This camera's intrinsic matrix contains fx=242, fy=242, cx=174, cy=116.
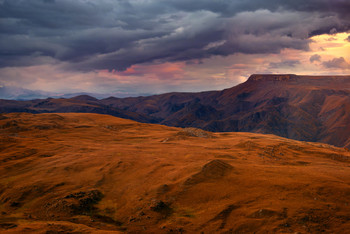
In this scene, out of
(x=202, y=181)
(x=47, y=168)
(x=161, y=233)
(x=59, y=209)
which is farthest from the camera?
(x=47, y=168)

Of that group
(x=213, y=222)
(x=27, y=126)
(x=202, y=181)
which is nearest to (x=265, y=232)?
(x=213, y=222)

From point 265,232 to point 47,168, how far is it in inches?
1146

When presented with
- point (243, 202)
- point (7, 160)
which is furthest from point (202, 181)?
point (7, 160)

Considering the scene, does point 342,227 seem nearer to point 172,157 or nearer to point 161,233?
point 161,233

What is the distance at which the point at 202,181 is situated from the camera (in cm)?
2562

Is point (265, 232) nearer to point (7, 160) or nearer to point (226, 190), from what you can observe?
point (226, 190)

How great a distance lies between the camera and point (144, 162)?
115 feet

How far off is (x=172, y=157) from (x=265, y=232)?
2233 cm

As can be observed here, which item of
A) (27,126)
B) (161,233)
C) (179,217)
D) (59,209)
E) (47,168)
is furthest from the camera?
(27,126)

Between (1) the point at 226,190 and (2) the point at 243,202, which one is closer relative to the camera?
(2) the point at 243,202

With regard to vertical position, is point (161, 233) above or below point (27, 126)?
below

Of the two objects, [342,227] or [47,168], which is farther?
[47,168]

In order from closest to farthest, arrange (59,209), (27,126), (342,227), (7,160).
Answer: (342,227)
(59,209)
(7,160)
(27,126)

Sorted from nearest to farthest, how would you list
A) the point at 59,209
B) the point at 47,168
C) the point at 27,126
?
the point at 59,209
the point at 47,168
the point at 27,126
